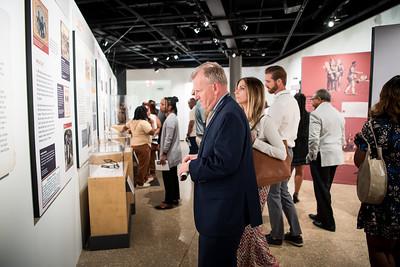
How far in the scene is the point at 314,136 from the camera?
3.62 meters

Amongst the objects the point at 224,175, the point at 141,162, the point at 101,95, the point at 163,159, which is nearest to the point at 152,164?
the point at 141,162

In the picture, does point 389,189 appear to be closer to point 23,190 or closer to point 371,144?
point 371,144

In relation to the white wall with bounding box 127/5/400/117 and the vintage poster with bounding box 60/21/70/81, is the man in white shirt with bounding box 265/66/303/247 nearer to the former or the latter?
the vintage poster with bounding box 60/21/70/81

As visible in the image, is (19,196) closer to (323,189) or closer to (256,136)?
(256,136)

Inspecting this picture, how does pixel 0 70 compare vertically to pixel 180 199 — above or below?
above

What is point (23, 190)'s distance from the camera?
1366 millimetres

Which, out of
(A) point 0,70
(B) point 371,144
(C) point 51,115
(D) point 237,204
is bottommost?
(D) point 237,204

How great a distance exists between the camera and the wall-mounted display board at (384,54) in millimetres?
3969

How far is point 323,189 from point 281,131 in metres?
1.09

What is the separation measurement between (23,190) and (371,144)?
1.96m

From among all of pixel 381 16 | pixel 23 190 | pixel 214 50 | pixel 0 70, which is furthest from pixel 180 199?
pixel 214 50

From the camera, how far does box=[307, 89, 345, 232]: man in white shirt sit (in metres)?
3.43

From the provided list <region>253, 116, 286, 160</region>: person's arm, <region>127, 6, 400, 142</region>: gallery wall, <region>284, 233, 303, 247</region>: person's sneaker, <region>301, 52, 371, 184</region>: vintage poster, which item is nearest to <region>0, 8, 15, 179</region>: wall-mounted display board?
<region>253, 116, 286, 160</region>: person's arm

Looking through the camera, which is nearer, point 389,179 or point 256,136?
point 389,179
